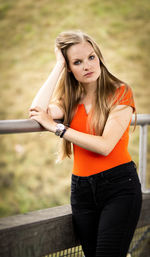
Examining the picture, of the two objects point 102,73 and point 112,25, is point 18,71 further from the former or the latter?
point 102,73

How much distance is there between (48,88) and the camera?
1553 millimetres

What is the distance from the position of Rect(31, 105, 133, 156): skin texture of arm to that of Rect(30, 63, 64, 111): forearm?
132 millimetres

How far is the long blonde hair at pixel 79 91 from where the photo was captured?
1425 mm

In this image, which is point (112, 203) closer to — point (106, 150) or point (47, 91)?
point (106, 150)

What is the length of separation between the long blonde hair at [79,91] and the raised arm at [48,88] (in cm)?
3

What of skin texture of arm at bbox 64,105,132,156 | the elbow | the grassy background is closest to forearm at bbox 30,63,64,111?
skin texture of arm at bbox 64,105,132,156

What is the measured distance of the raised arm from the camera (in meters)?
1.51

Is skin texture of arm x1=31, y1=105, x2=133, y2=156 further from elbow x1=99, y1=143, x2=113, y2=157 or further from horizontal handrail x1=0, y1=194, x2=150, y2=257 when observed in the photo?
horizontal handrail x1=0, y1=194, x2=150, y2=257

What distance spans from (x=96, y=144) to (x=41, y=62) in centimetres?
639

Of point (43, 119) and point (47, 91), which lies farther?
point (47, 91)

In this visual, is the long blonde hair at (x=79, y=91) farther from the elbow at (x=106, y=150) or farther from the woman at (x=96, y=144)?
the elbow at (x=106, y=150)

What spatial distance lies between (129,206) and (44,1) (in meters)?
6.85

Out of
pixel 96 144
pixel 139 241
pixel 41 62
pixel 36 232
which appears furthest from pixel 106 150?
pixel 41 62

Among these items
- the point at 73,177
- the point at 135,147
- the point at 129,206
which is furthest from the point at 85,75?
the point at 135,147
